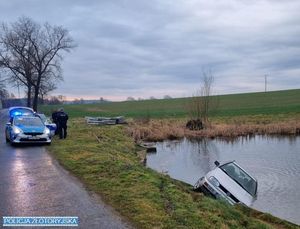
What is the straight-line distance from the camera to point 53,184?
10602 mm

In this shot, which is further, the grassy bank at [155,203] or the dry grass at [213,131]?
the dry grass at [213,131]

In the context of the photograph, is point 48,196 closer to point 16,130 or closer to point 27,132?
point 27,132

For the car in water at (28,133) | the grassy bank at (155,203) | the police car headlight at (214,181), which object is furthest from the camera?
the car in water at (28,133)

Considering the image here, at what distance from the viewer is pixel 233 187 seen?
1319cm

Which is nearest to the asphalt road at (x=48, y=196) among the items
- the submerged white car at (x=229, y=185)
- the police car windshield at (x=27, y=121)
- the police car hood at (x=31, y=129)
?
the submerged white car at (x=229, y=185)

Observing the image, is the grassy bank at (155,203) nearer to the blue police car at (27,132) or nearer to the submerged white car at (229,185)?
the submerged white car at (229,185)

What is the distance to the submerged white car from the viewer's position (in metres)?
12.6

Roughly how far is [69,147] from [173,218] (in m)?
11.2

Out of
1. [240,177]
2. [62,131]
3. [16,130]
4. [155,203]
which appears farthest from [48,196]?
[62,131]

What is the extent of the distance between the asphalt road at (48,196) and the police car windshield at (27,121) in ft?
20.3

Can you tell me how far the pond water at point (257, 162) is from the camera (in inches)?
546

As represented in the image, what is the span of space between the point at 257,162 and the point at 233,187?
9852 millimetres

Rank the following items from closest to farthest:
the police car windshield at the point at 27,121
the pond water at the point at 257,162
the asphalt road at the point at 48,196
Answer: the asphalt road at the point at 48,196
the pond water at the point at 257,162
the police car windshield at the point at 27,121

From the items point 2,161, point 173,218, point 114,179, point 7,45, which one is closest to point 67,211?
point 173,218
